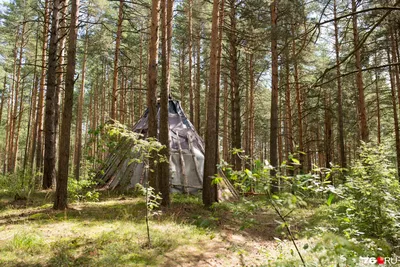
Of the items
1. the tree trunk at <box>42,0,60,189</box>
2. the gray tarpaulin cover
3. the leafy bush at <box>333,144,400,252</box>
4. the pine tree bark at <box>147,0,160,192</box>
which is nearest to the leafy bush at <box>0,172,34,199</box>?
the tree trunk at <box>42,0,60,189</box>

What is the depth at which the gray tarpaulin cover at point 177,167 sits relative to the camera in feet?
35.0

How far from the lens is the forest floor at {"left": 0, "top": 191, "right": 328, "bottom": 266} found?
416 centimetres

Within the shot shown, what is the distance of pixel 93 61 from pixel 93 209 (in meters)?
18.7

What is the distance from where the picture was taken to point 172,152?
1126 centimetres

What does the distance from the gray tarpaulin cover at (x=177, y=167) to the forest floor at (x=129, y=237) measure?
8.11 feet

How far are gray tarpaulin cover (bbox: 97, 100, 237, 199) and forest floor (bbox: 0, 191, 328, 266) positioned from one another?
2.47 metres

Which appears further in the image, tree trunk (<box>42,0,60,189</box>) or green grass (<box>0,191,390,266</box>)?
tree trunk (<box>42,0,60,189</box>)

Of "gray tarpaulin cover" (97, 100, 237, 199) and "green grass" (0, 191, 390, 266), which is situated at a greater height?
"gray tarpaulin cover" (97, 100, 237, 199)

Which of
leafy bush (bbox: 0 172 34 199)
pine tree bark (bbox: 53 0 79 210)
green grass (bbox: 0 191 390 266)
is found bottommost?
green grass (bbox: 0 191 390 266)

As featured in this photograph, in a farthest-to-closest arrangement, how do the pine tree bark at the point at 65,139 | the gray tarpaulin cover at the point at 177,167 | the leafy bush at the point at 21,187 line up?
the gray tarpaulin cover at the point at 177,167 → the leafy bush at the point at 21,187 → the pine tree bark at the point at 65,139

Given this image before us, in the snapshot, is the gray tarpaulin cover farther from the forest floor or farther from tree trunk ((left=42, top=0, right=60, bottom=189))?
the forest floor

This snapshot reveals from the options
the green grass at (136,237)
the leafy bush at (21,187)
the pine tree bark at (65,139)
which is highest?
the pine tree bark at (65,139)

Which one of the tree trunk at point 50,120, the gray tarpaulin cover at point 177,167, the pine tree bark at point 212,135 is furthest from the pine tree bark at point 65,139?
the pine tree bark at point 212,135

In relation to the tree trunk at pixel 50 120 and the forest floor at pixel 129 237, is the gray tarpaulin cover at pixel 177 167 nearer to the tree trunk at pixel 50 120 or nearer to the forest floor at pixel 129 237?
the tree trunk at pixel 50 120
